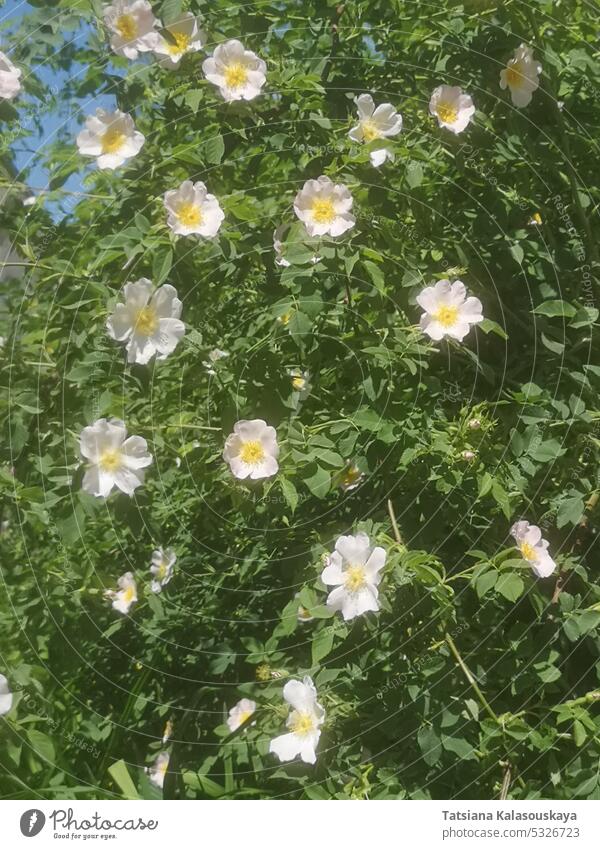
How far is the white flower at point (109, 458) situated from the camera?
1.36m

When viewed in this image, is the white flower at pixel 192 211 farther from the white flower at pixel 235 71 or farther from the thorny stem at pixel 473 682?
the thorny stem at pixel 473 682

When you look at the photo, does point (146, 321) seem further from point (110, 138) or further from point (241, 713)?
point (241, 713)

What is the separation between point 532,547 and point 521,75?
83cm

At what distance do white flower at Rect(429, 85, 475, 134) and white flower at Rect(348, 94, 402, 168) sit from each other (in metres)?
0.09

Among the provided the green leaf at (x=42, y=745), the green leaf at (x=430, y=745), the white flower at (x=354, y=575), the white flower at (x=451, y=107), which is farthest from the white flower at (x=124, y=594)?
the white flower at (x=451, y=107)

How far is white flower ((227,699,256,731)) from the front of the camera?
5.26ft

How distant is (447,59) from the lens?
5.14ft

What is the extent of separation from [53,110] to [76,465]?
2.27ft

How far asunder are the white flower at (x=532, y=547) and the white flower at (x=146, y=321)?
2.09 ft

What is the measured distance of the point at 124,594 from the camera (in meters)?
1.70

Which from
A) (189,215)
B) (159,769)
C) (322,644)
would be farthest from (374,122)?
(159,769)

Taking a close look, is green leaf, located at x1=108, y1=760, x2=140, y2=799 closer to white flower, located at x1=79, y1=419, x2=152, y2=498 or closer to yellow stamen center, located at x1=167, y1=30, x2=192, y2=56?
white flower, located at x1=79, y1=419, x2=152, y2=498
